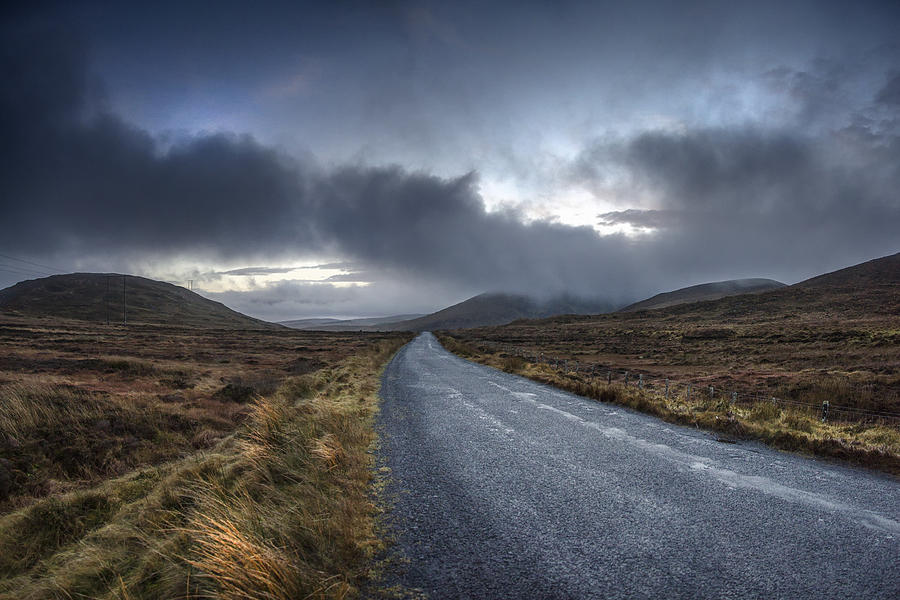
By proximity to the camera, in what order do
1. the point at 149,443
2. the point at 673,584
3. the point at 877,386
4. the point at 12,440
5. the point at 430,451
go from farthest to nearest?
the point at 877,386 < the point at 149,443 < the point at 12,440 < the point at 430,451 < the point at 673,584

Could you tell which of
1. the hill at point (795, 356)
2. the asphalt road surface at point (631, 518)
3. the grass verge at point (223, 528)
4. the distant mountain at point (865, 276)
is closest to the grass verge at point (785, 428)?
the asphalt road surface at point (631, 518)

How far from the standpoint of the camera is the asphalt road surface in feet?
14.7

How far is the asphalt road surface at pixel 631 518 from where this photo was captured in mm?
4469

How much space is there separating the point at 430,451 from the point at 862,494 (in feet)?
26.5

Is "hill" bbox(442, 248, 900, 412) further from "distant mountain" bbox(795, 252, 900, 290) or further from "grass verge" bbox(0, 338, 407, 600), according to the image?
"grass verge" bbox(0, 338, 407, 600)

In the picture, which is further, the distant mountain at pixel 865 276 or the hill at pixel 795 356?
the distant mountain at pixel 865 276

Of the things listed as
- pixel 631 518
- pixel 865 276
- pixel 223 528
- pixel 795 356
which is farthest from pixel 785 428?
pixel 865 276

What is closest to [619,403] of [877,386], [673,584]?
[673,584]

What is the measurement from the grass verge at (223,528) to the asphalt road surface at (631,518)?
89 centimetres

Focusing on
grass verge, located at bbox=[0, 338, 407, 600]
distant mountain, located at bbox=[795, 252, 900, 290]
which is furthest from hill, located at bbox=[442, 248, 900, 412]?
grass verge, located at bbox=[0, 338, 407, 600]

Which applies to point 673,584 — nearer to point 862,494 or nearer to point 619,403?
point 862,494

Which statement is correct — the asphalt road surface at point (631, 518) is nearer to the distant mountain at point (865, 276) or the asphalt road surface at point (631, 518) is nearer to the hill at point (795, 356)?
the hill at point (795, 356)

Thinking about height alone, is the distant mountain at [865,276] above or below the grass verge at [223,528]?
above

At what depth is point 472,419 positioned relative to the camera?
13328mm
